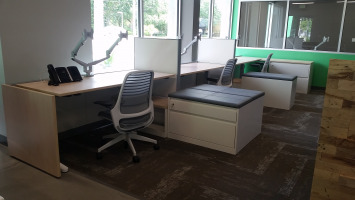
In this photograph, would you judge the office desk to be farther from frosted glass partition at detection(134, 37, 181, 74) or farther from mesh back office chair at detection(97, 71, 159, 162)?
frosted glass partition at detection(134, 37, 181, 74)

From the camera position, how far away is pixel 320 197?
1620mm

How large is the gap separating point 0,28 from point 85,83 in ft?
3.02

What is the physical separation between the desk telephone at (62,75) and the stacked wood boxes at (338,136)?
7.75 feet

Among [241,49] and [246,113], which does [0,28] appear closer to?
[246,113]

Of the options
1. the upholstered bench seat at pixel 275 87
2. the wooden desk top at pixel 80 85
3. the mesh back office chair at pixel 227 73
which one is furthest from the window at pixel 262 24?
the wooden desk top at pixel 80 85

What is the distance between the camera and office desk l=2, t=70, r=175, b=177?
7.90 ft

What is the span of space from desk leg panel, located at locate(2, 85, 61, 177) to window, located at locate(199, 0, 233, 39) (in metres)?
4.23

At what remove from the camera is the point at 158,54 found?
3.78 meters

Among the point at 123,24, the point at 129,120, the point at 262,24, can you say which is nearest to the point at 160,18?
the point at 123,24

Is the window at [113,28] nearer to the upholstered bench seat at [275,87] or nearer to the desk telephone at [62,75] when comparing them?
the desk telephone at [62,75]

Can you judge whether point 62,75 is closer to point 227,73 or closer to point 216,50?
point 227,73

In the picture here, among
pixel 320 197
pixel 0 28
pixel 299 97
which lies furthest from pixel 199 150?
pixel 299 97

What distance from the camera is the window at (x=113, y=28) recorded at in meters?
3.84

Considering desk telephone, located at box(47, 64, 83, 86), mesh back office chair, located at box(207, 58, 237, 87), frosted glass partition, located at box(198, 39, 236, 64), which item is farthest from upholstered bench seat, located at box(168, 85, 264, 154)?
frosted glass partition, located at box(198, 39, 236, 64)
